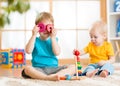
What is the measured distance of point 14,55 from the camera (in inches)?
146

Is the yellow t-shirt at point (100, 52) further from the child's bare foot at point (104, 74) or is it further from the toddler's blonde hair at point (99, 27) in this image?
the child's bare foot at point (104, 74)

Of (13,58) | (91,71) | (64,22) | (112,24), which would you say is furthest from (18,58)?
(91,71)

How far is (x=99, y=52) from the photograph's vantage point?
2438 millimetres

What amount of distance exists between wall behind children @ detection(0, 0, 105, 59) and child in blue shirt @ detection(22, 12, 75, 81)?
2.11 m

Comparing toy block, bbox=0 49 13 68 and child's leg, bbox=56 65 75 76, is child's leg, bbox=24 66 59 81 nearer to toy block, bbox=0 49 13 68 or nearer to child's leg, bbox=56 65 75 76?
child's leg, bbox=56 65 75 76

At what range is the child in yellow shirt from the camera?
7.49 ft

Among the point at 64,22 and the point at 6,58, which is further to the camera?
the point at 64,22

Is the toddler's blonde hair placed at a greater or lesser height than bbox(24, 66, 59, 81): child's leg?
greater

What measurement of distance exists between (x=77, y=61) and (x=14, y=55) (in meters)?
1.80

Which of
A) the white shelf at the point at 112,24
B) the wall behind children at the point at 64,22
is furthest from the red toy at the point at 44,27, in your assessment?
the wall behind children at the point at 64,22

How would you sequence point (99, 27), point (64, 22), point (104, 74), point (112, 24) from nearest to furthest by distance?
point (104, 74)
point (99, 27)
point (112, 24)
point (64, 22)

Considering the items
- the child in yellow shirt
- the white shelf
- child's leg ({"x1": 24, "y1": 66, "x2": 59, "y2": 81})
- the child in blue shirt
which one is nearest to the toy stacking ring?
the child in blue shirt

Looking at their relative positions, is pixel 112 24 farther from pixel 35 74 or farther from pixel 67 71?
pixel 35 74

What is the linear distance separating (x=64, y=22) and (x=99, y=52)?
1.97 meters
